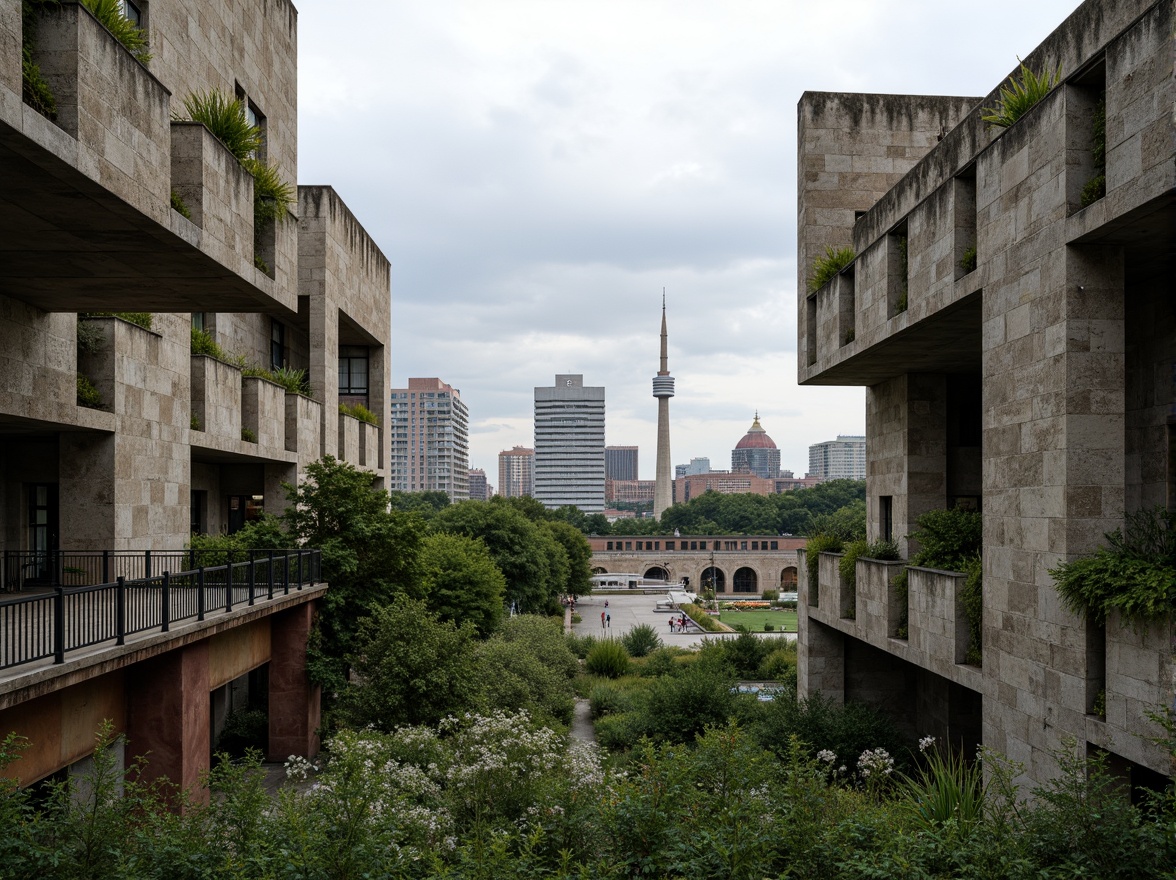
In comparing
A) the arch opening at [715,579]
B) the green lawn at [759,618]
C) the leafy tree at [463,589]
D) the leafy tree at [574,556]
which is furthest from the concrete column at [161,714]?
the arch opening at [715,579]

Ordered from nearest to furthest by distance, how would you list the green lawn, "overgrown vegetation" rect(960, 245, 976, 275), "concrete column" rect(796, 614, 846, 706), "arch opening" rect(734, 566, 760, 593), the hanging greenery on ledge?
1. the hanging greenery on ledge
2. "overgrown vegetation" rect(960, 245, 976, 275)
3. "concrete column" rect(796, 614, 846, 706)
4. the green lawn
5. "arch opening" rect(734, 566, 760, 593)

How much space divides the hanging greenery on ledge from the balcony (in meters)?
11.7

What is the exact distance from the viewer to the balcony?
8.74 meters

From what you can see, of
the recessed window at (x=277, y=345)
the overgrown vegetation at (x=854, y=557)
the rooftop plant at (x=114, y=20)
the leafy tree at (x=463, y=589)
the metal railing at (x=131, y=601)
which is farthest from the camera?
the leafy tree at (x=463, y=589)

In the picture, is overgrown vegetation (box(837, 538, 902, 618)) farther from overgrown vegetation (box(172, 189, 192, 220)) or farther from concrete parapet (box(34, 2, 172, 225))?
concrete parapet (box(34, 2, 172, 225))

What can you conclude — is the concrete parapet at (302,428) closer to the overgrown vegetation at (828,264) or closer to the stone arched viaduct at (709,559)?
the overgrown vegetation at (828,264)

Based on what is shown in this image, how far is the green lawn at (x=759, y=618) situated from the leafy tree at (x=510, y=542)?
67.6 ft

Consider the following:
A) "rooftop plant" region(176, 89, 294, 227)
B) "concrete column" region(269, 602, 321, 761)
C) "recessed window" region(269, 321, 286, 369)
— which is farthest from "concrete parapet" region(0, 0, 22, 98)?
"recessed window" region(269, 321, 286, 369)

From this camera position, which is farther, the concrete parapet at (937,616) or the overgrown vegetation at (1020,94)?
the concrete parapet at (937,616)

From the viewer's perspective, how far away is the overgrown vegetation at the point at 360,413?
32453mm

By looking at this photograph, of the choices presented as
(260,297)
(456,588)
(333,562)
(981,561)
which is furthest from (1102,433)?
(456,588)

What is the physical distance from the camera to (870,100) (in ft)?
67.8

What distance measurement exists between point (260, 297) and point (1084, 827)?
13.0m

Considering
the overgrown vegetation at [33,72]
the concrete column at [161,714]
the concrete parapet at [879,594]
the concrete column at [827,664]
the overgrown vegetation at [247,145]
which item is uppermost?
the overgrown vegetation at [247,145]
